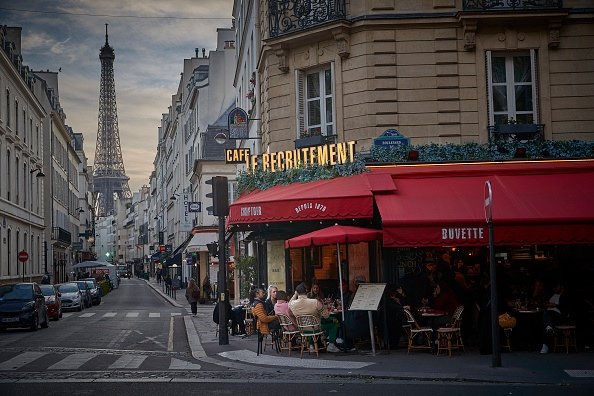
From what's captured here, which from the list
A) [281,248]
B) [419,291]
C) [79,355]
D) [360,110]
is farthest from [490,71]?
[79,355]

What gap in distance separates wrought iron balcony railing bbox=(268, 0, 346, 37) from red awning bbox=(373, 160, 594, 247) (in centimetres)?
434

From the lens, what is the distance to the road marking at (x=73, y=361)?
15.6 meters

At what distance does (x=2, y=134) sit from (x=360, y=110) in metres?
27.5

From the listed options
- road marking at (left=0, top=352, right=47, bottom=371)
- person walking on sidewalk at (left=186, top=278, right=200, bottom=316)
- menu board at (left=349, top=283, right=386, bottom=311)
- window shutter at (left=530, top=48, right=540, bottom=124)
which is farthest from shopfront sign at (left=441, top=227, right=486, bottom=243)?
person walking on sidewalk at (left=186, top=278, right=200, bottom=316)

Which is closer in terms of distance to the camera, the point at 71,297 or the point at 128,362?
the point at 128,362

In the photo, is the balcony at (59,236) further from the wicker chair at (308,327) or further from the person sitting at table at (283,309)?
the wicker chair at (308,327)

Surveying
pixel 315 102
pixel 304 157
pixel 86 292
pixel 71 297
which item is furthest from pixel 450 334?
pixel 86 292

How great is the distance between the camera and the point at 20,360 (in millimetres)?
17047

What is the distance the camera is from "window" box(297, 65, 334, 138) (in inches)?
856

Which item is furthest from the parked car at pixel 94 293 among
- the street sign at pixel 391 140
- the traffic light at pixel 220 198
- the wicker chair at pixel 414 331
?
the wicker chair at pixel 414 331

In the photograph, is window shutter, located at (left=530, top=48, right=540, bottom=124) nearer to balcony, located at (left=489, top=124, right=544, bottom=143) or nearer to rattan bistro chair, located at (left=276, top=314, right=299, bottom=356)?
balcony, located at (left=489, top=124, right=544, bottom=143)

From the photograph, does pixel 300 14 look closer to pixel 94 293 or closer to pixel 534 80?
pixel 534 80

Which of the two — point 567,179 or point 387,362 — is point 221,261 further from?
point 567,179

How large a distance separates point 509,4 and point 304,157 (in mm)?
Answer: 6264
